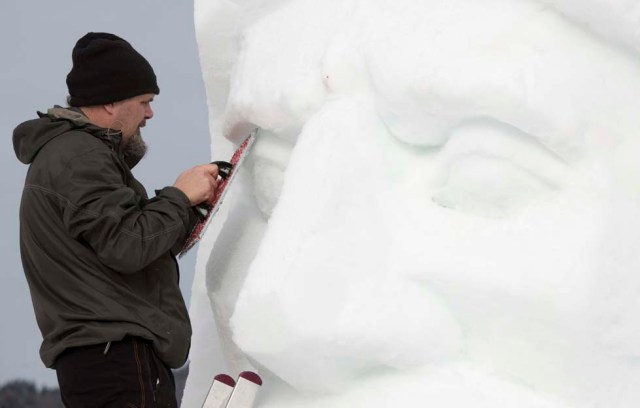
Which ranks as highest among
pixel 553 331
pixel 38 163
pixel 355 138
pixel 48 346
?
pixel 355 138

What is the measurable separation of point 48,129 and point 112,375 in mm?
390

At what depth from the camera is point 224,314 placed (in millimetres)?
1696

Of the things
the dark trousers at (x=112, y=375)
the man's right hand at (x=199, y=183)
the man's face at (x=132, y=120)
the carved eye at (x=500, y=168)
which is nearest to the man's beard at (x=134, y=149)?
the man's face at (x=132, y=120)

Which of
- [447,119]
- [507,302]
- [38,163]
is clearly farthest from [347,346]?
[38,163]

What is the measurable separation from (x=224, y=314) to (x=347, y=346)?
47 centimetres

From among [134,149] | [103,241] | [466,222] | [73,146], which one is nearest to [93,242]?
[103,241]

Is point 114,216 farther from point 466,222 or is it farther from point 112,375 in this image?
point 466,222

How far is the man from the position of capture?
57.3 inches

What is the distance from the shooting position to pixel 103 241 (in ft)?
4.73

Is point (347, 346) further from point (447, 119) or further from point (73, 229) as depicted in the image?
point (73, 229)

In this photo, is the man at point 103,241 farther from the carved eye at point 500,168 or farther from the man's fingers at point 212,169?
the carved eye at point 500,168

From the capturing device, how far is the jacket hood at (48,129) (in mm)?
1548

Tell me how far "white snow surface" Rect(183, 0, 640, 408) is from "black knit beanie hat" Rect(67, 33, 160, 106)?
36cm

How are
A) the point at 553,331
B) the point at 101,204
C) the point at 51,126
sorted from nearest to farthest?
the point at 553,331 → the point at 101,204 → the point at 51,126
